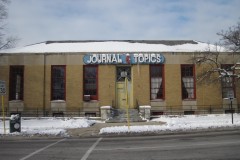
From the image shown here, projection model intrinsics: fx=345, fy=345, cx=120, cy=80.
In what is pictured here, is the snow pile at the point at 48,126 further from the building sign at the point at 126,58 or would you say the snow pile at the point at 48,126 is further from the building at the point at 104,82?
the building sign at the point at 126,58

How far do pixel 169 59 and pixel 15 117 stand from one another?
18.2 metres

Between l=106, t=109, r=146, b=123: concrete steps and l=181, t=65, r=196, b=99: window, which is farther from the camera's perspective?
l=181, t=65, r=196, b=99: window

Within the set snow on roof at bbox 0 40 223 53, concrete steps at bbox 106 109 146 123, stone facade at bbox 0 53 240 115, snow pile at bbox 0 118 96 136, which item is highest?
snow on roof at bbox 0 40 223 53

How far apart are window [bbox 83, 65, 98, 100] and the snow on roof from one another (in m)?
2.02

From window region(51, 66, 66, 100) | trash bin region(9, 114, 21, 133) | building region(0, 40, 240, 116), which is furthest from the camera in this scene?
window region(51, 66, 66, 100)

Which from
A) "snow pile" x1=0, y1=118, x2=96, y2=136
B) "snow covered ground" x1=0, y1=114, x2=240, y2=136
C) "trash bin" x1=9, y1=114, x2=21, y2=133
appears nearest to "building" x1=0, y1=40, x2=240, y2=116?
"snow covered ground" x1=0, y1=114, x2=240, y2=136

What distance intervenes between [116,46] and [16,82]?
36.5 ft

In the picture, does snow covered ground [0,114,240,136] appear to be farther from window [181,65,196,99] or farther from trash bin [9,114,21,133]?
window [181,65,196,99]

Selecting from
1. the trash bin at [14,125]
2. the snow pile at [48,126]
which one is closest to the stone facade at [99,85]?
the snow pile at [48,126]

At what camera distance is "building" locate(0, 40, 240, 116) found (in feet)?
113

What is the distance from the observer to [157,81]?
35.1m

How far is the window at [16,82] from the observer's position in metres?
35.0

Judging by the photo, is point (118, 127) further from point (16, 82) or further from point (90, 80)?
point (16, 82)

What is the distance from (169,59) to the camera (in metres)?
34.9
